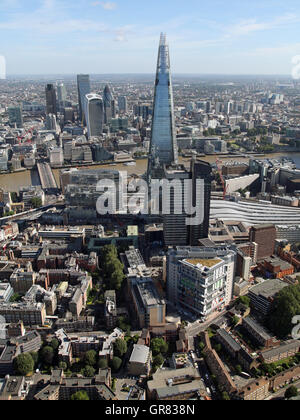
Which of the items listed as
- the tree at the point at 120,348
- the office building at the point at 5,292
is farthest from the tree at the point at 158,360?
the office building at the point at 5,292

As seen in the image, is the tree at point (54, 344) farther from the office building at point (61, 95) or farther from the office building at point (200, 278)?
the office building at point (61, 95)

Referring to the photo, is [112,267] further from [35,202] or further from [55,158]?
[55,158]

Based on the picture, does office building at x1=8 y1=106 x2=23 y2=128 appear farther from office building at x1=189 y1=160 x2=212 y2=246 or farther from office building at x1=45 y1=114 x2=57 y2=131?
office building at x1=189 y1=160 x2=212 y2=246

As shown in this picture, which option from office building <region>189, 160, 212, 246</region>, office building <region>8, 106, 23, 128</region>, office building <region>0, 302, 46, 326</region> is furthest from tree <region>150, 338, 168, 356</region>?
office building <region>8, 106, 23, 128</region>

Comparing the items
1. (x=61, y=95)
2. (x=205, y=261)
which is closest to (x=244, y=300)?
(x=205, y=261)

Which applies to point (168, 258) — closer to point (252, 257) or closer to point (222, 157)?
point (252, 257)
